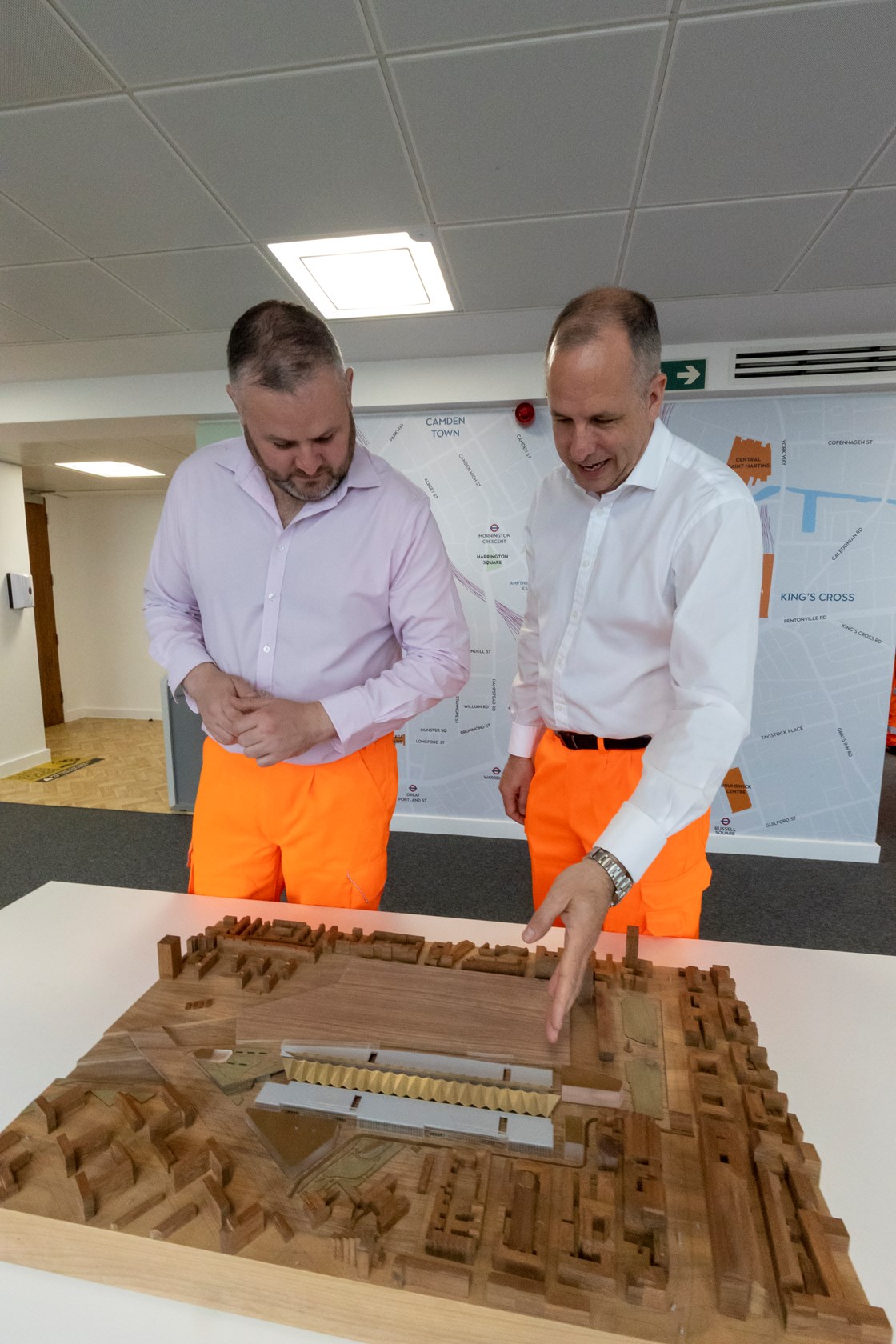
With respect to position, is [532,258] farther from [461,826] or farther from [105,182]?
[461,826]

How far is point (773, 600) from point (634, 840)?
3183 mm

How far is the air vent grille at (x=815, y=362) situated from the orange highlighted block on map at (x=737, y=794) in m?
2.03

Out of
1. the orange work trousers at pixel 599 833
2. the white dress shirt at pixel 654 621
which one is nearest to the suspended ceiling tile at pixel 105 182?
the white dress shirt at pixel 654 621

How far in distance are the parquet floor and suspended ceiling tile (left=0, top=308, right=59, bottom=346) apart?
9.00ft

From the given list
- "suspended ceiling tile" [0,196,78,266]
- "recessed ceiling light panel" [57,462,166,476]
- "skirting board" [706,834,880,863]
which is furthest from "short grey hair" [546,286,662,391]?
"recessed ceiling light panel" [57,462,166,476]

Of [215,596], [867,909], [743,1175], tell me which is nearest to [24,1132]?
[743,1175]

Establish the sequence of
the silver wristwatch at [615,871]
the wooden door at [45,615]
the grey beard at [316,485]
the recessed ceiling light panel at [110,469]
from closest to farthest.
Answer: the silver wristwatch at [615,871] → the grey beard at [316,485] → the recessed ceiling light panel at [110,469] → the wooden door at [45,615]

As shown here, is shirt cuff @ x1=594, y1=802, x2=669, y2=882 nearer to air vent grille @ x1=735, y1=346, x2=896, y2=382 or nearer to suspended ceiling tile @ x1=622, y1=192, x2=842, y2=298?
suspended ceiling tile @ x1=622, y1=192, x2=842, y2=298

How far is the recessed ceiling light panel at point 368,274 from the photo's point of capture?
2490 mm

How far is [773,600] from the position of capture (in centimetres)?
372

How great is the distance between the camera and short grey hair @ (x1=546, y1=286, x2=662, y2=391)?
3.44 feet

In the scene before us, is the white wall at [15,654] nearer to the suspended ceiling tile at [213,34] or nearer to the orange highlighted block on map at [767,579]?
the suspended ceiling tile at [213,34]

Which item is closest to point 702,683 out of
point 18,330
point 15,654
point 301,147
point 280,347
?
point 280,347

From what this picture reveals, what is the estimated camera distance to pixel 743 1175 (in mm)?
629
